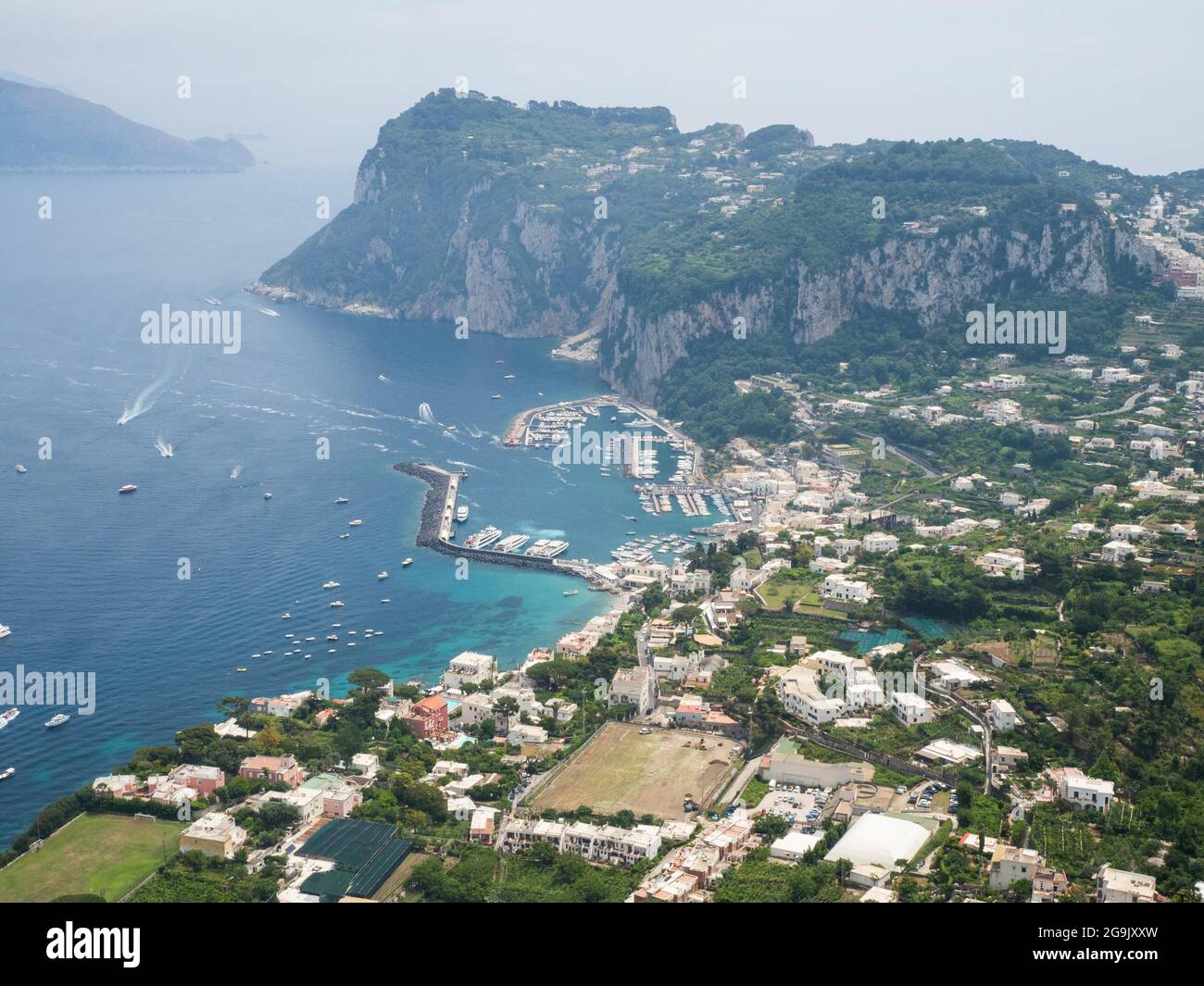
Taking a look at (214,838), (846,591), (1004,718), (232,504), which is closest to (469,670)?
(846,591)

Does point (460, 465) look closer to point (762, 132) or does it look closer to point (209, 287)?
point (209, 287)

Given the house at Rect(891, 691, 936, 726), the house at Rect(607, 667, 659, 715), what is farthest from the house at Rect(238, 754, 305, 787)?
the house at Rect(891, 691, 936, 726)

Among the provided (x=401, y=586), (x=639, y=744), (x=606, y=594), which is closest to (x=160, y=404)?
(x=401, y=586)

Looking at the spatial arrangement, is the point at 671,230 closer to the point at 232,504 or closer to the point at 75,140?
the point at 232,504

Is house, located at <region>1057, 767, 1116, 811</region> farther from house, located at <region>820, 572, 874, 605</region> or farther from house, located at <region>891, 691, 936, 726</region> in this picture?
house, located at <region>820, 572, 874, 605</region>

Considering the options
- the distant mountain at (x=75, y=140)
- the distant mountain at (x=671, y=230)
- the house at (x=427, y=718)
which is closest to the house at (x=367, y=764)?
the house at (x=427, y=718)

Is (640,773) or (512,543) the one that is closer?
(640,773)

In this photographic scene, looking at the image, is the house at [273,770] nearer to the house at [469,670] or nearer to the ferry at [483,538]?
the house at [469,670]
